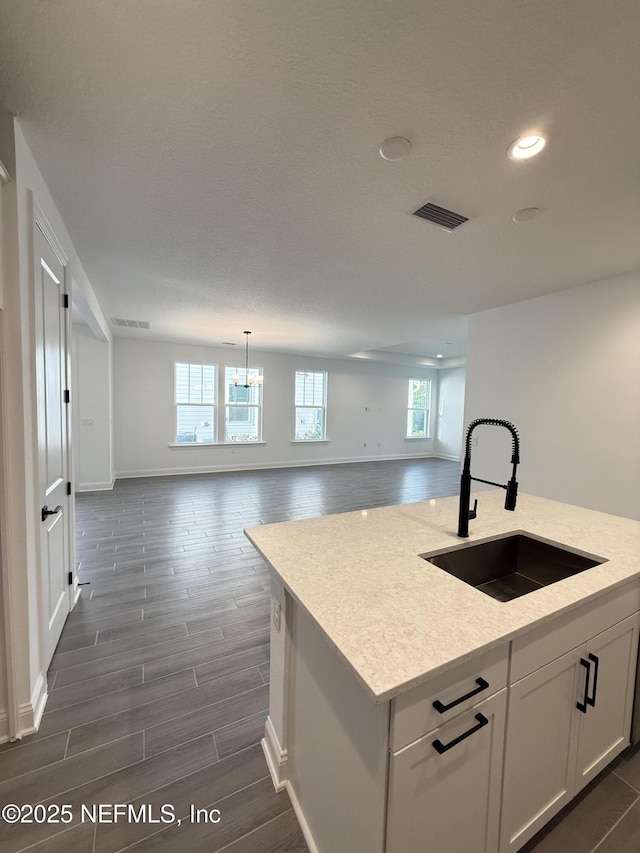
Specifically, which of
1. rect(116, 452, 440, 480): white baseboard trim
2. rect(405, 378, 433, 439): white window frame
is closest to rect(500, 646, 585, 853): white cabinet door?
rect(116, 452, 440, 480): white baseboard trim

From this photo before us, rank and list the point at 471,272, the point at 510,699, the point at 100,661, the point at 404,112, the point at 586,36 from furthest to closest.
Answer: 1. the point at 471,272
2. the point at 100,661
3. the point at 404,112
4. the point at 586,36
5. the point at 510,699

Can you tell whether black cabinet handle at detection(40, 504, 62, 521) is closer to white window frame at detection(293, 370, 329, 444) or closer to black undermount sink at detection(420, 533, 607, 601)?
black undermount sink at detection(420, 533, 607, 601)

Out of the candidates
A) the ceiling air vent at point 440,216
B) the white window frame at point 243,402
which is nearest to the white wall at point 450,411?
the white window frame at point 243,402

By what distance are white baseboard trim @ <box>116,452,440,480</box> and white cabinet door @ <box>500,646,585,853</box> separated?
23.0 ft

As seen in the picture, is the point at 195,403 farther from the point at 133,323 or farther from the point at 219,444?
the point at 133,323

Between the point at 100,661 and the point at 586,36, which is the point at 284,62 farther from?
the point at 100,661

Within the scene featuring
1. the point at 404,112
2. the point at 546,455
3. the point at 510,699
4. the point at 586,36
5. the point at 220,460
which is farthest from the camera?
the point at 220,460

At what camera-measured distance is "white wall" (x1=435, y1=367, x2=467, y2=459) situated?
31.4ft

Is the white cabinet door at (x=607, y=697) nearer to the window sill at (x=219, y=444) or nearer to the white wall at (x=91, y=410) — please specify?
the white wall at (x=91, y=410)

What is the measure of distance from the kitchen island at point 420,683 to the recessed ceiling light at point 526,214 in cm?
194

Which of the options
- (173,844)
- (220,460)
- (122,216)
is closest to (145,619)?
(173,844)

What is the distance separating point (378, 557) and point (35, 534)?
1.65 metres

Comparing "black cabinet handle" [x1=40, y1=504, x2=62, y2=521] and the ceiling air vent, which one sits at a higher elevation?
the ceiling air vent

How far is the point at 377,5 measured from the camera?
1.05m
